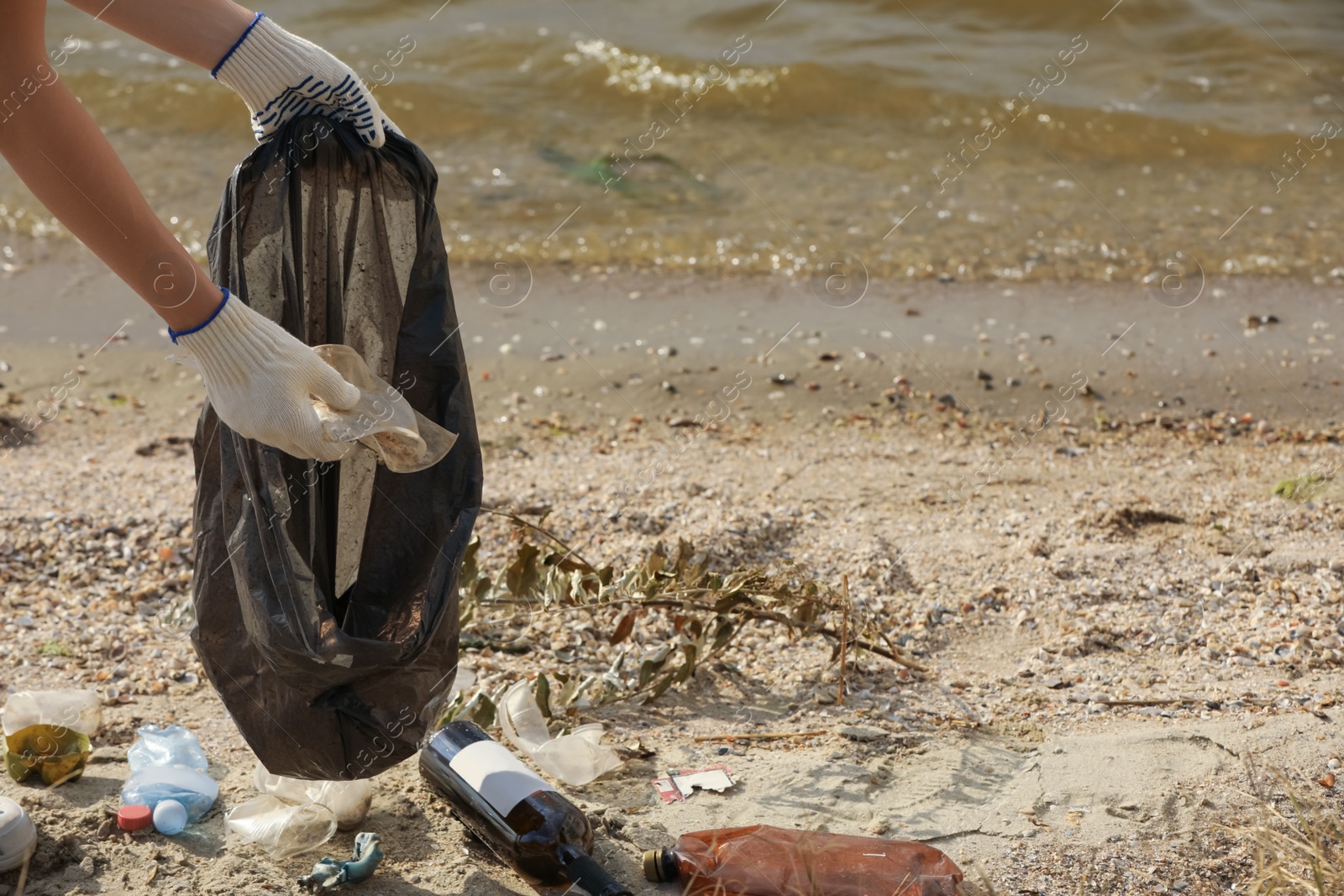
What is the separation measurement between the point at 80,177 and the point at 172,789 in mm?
1309

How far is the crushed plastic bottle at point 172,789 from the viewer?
7.88 feet

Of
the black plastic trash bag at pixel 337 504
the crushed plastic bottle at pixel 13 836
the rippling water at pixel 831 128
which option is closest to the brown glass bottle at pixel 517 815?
the black plastic trash bag at pixel 337 504

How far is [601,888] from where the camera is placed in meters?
2.02

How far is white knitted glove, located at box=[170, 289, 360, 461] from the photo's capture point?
1860 millimetres

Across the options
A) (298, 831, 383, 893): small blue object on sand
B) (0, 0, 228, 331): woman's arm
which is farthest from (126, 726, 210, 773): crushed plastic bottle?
(0, 0, 228, 331): woman's arm

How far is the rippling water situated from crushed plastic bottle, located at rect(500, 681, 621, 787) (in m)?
4.25

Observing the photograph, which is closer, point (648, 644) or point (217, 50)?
point (217, 50)

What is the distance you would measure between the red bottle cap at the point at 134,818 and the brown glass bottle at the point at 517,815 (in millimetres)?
595

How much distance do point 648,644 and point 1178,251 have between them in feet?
15.9

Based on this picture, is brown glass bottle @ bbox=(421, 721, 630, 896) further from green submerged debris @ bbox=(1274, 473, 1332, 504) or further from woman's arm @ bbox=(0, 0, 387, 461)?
green submerged debris @ bbox=(1274, 473, 1332, 504)

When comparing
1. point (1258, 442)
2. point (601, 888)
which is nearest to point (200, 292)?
point (601, 888)

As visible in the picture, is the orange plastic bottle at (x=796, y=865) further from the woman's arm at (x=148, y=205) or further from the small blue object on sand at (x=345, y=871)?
the woman's arm at (x=148, y=205)

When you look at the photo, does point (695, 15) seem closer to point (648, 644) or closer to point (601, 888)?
point (648, 644)

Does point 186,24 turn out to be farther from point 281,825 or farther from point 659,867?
point 659,867
